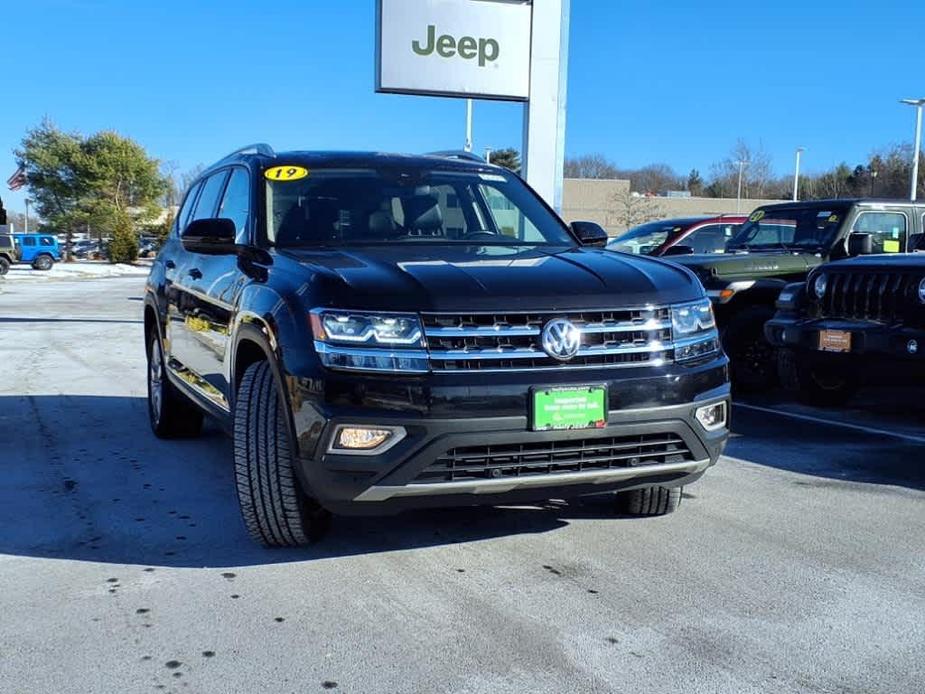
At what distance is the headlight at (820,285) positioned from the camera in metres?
7.41

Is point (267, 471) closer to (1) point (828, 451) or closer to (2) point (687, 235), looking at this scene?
(1) point (828, 451)

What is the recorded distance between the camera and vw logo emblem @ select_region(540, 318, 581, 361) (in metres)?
3.63

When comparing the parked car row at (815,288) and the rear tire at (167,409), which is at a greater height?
the parked car row at (815,288)

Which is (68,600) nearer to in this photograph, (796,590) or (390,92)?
(796,590)

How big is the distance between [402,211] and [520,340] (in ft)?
5.21

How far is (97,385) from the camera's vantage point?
938 cm

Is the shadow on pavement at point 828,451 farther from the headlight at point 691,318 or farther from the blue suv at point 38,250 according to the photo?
the blue suv at point 38,250

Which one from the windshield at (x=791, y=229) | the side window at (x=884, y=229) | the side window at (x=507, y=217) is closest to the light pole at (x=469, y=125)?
the windshield at (x=791, y=229)

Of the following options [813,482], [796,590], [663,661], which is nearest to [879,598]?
[796,590]

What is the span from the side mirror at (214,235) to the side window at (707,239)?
354 inches

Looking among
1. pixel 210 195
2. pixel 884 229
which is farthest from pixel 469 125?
pixel 210 195

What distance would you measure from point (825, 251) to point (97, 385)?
24.0ft

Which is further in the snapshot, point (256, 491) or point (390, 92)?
point (390, 92)

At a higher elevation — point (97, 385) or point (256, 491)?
point (256, 491)
